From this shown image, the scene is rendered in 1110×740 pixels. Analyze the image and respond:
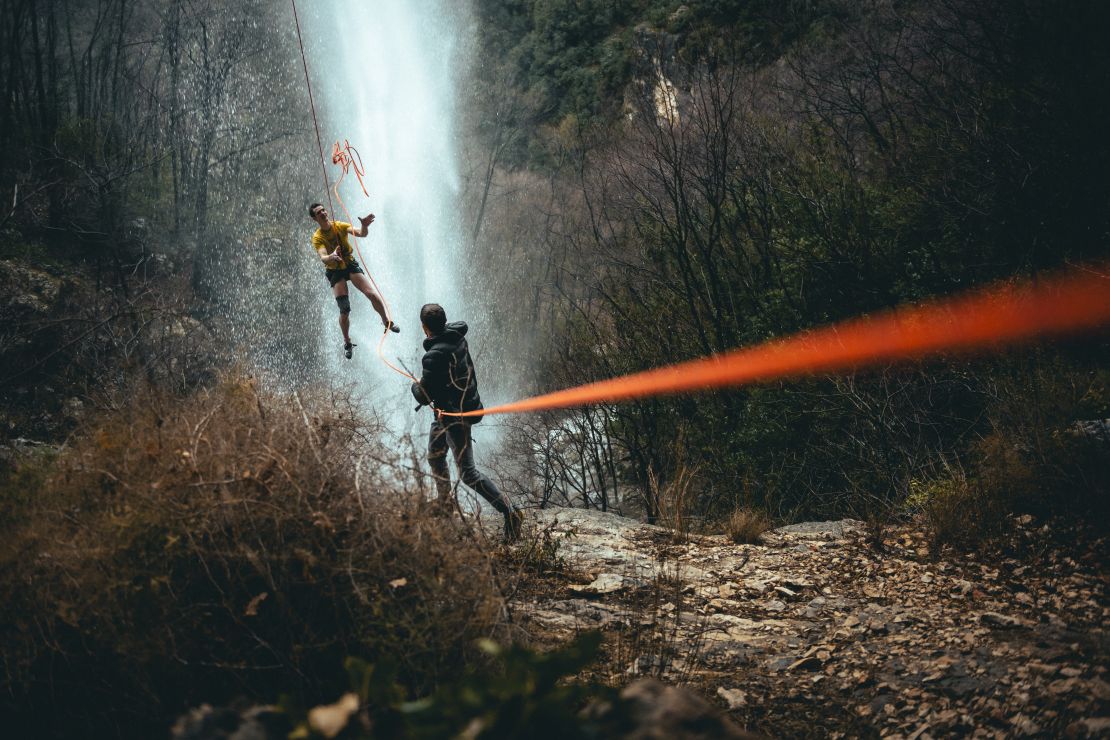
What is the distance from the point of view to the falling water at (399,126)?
37.6 meters

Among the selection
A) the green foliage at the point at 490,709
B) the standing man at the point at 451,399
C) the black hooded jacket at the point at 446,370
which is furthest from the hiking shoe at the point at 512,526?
the green foliage at the point at 490,709

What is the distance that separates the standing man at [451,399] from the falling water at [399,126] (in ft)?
100.0

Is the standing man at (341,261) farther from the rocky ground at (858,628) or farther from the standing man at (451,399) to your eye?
the rocky ground at (858,628)

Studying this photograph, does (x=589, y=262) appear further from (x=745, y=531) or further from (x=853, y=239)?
(x=745, y=531)

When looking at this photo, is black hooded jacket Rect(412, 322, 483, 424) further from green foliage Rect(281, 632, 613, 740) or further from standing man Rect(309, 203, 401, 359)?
green foliage Rect(281, 632, 613, 740)

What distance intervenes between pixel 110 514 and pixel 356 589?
137cm

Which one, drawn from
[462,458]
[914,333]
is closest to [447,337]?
[462,458]

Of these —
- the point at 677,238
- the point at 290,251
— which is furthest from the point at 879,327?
the point at 290,251

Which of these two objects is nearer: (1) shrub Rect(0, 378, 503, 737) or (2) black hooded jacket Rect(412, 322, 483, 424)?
(1) shrub Rect(0, 378, 503, 737)

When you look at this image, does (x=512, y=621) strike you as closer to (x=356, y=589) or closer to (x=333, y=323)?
(x=356, y=589)

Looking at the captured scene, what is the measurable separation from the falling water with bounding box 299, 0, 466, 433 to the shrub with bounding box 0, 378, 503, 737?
109 feet

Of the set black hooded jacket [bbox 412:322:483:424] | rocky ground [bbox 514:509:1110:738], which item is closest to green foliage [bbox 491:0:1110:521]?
rocky ground [bbox 514:509:1110:738]

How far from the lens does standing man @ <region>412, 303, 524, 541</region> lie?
580cm

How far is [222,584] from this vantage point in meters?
3.34
